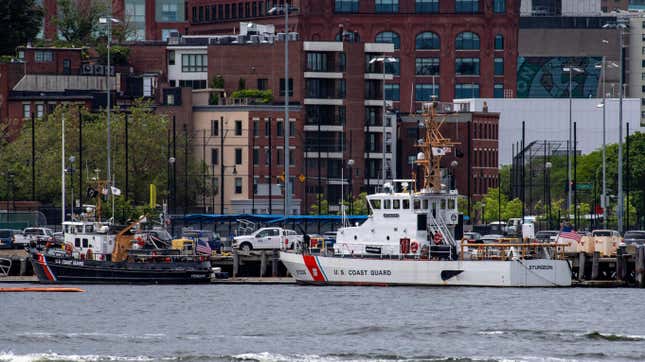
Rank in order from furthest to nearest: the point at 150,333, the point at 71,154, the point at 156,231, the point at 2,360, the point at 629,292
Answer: the point at 71,154 < the point at 156,231 < the point at 629,292 < the point at 150,333 < the point at 2,360

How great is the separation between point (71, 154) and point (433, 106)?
228 ft

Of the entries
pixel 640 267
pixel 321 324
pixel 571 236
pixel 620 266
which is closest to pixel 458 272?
pixel 620 266

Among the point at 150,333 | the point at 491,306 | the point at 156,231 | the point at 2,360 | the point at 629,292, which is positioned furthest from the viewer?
the point at 156,231

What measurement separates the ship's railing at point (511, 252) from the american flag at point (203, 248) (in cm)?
1951

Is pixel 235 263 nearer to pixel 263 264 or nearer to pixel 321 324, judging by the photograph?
pixel 263 264

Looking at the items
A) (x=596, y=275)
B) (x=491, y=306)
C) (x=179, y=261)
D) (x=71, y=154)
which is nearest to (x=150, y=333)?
(x=491, y=306)

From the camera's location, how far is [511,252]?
356ft

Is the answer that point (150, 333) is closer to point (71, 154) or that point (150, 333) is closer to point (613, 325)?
point (613, 325)

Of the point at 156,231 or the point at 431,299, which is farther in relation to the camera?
the point at 156,231

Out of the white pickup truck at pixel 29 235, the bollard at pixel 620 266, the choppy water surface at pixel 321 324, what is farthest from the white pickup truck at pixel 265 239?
the bollard at pixel 620 266

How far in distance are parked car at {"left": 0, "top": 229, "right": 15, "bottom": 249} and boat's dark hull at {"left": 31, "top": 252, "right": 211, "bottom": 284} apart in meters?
31.1

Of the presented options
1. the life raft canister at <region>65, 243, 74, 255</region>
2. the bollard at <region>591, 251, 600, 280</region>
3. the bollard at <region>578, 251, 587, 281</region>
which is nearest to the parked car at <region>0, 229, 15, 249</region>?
the life raft canister at <region>65, 243, 74, 255</region>

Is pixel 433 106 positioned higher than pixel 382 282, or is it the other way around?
pixel 433 106

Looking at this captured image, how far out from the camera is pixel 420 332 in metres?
85.3
